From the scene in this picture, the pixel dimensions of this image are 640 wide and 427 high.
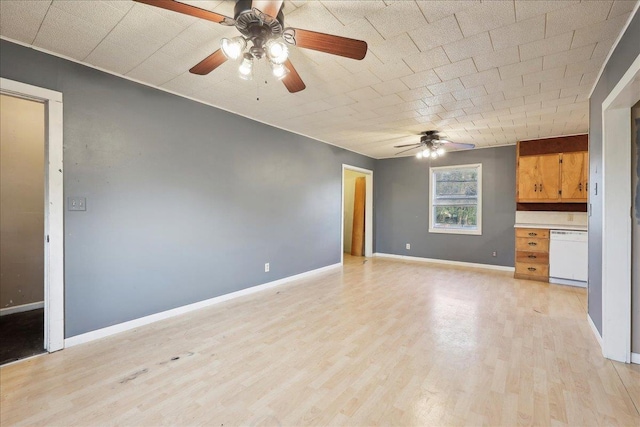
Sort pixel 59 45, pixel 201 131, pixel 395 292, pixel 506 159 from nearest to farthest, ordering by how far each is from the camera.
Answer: pixel 59 45
pixel 201 131
pixel 395 292
pixel 506 159

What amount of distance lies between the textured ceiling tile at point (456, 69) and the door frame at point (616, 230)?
105 centimetres

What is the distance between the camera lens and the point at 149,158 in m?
3.03

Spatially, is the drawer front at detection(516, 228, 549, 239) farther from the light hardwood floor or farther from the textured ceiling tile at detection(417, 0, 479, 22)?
the textured ceiling tile at detection(417, 0, 479, 22)

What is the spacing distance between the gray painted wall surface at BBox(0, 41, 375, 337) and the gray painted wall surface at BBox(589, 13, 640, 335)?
3164 millimetres

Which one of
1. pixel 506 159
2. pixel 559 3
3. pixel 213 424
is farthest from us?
pixel 506 159

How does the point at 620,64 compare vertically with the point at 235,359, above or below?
above

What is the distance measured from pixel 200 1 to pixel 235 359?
2574 millimetres

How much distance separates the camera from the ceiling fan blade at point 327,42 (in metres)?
1.66

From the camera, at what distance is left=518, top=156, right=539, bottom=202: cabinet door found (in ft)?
16.6

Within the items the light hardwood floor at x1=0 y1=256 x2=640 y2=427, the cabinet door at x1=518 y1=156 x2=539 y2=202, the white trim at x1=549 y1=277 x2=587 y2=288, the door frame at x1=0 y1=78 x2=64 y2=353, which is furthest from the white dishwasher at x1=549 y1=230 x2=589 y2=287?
the door frame at x1=0 y1=78 x2=64 y2=353

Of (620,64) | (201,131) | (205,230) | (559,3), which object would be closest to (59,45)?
(201,131)

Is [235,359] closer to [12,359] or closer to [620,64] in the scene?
[12,359]

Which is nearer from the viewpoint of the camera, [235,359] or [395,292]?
[235,359]

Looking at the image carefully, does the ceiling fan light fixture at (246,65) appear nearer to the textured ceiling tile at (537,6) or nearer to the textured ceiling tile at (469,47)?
the textured ceiling tile at (469,47)
